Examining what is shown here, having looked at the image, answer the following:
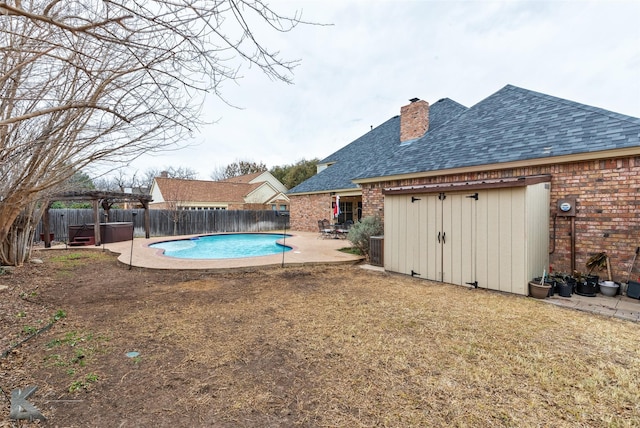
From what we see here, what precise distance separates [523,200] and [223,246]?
13492 millimetres

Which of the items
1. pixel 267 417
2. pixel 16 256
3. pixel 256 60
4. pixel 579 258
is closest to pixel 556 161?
pixel 579 258

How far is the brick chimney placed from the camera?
11461 mm

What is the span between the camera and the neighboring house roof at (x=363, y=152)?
14.5 meters

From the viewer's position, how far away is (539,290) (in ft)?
16.8

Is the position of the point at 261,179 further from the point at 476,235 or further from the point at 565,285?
the point at 565,285

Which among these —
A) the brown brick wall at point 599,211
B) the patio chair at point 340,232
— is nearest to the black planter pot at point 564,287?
the brown brick wall at point 599,211

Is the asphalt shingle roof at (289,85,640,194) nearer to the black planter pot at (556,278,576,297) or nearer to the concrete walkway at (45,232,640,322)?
the black planter pot at (556,278,576,297)

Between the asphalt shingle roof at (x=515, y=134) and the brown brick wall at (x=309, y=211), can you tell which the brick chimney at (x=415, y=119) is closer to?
the asphalt shingle roof at (x=515, y=134)

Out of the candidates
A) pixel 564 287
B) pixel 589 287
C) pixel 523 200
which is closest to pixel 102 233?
pixel 523 200

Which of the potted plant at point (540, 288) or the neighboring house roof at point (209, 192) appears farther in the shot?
the neighboring house roof at point (209, 192)

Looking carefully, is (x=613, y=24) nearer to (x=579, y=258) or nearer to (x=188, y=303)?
(x=579, y=258)

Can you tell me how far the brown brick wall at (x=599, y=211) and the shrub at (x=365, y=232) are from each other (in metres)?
4.26

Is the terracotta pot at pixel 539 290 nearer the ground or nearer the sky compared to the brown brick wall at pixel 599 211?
nearer the ground

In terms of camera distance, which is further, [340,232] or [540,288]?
[340,232]
